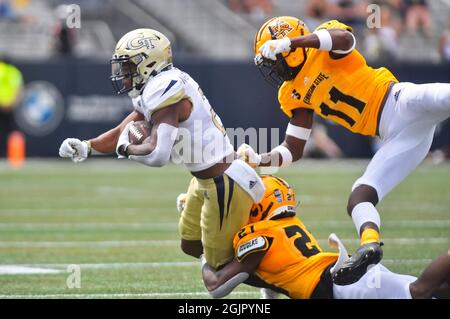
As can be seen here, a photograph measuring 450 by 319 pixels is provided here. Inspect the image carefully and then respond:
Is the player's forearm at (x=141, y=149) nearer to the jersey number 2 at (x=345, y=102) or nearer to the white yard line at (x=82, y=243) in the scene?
the jersey number 2 at (x=345, y=102)

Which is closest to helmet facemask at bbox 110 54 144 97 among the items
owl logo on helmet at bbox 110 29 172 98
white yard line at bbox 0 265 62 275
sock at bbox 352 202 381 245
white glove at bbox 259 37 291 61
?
owl logo on helmet at bbox 110 29 172 98

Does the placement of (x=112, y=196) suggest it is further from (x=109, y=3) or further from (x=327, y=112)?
(x=109, y=3)

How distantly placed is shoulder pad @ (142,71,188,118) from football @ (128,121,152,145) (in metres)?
0.10

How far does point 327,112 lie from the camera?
6754 millimetres

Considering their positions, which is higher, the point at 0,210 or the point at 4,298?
the point at 4,298

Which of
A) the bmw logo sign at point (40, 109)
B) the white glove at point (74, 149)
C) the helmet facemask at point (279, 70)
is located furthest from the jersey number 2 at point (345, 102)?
the bmw logo sign at point (40, 109)

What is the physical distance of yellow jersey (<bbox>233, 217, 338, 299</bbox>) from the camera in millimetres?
5797

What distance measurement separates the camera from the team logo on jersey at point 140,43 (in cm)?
609

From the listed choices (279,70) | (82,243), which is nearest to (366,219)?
(279,70)

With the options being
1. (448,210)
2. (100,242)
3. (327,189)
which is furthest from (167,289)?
(327,189)

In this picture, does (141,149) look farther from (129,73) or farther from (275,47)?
(275,47)

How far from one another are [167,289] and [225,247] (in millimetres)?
1018

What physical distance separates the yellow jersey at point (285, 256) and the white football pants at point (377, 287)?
164mm

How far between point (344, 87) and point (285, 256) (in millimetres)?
1344
